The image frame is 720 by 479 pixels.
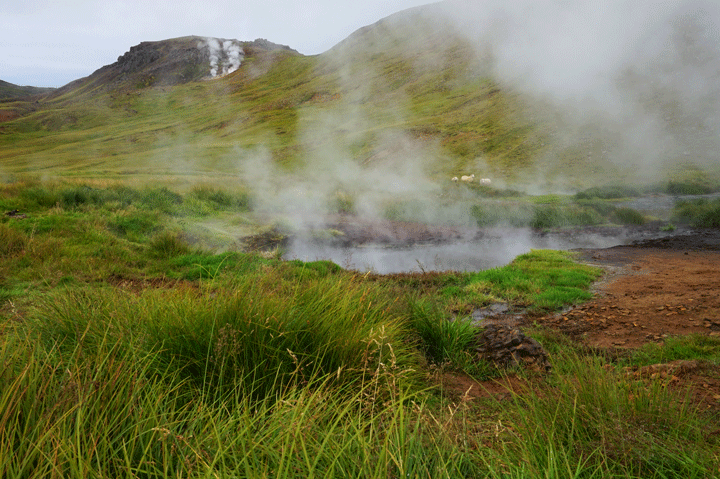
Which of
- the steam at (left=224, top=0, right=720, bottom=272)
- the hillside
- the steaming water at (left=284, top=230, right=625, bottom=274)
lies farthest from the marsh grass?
the hillside

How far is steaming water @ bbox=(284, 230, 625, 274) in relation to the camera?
1216 cm

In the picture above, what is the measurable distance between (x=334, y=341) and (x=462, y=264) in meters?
10.3

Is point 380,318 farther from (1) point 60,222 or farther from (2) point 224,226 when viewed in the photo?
(2) point 224,226

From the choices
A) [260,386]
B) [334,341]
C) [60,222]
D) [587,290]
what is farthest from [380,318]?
[60,222]

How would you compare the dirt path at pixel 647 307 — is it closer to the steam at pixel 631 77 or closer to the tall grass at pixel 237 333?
the tall grass at pixel 237 333

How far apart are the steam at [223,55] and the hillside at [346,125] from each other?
5721 mm

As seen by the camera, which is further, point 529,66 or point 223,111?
point 223,111

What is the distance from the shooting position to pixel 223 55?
512 feet

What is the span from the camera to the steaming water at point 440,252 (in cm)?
1216

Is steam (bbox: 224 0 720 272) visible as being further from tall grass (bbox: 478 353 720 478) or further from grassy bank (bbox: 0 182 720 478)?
tall grass (bbox: 478 353 720 478)

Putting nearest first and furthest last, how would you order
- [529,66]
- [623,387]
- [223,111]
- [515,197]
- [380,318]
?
1. [623,387]
2. [380,318]
3. [515,197]
4. [529,66]
5. [223,111]

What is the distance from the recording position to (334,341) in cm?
276

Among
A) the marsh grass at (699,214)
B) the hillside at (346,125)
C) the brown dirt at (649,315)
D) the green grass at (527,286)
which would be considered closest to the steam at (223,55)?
the hillside at (346,125)

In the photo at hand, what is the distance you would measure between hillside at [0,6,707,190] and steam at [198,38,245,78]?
5721mm
